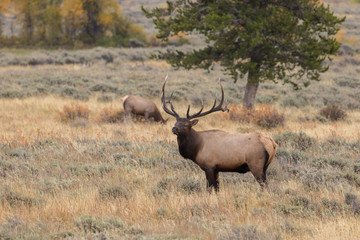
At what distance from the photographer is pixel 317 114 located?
1575cm

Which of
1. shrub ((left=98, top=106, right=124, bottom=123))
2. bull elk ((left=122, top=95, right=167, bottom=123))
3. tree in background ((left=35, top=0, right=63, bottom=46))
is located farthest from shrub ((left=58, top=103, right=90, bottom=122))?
tree in background ((left=35, top=0, right=63, bottom=46))

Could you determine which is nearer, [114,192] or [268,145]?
[268,145]

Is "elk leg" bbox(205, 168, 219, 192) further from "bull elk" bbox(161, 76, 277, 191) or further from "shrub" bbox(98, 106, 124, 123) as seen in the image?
"shrub" bbox(98, 106, 124, 123)

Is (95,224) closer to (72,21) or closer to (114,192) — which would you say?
(114,192)

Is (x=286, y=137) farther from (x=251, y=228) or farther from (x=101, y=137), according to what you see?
(x=251, y=228)

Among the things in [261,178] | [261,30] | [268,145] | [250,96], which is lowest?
[250,96]

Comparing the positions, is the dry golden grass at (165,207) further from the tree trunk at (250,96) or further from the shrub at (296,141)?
the tree trunk at (250,96)

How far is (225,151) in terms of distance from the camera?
21.5 feet

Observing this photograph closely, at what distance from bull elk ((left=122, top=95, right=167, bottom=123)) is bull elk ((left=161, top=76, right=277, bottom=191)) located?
7256mm

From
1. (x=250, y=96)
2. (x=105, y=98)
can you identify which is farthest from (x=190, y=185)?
(x=105, y=98)

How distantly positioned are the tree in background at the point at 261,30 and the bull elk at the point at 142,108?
1778mm

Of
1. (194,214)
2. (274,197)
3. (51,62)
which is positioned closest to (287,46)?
(274,197)

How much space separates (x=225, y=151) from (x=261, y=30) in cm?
768

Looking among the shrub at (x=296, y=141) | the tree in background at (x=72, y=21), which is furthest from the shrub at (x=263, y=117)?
the tree in background at (x=72, y=21)
